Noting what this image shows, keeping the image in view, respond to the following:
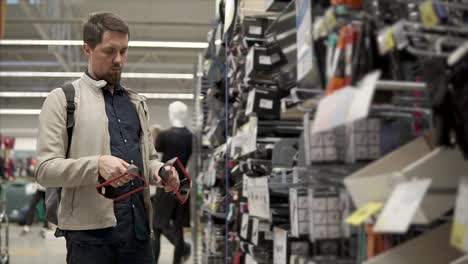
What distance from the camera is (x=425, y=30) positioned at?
1.36 metres

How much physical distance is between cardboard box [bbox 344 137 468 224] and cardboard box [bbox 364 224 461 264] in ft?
0.38

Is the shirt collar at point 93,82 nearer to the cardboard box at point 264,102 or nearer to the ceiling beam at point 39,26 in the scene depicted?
the cardboard box at point 264,102

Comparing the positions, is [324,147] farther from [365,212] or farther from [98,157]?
[98,157]

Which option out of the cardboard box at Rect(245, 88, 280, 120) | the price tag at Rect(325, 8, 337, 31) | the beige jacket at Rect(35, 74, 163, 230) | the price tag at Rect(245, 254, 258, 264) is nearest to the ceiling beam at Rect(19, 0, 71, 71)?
the price tag at Rect(245, 254, 258, 264)

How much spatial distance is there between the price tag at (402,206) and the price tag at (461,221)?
6 centimetres

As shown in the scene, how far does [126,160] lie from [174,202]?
155 inches

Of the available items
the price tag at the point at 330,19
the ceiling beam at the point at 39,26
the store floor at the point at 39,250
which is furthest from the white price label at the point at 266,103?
the ceiling beam at the point at 39,26

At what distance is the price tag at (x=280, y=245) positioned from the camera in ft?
8.67

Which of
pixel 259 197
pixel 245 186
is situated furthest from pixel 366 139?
pixel 245 186

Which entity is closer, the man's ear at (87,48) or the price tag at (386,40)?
the price tag at (386,40)

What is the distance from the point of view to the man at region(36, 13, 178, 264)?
239 centimetres

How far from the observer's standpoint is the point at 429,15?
127 cm

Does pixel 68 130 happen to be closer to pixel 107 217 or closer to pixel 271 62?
pixel 107 217

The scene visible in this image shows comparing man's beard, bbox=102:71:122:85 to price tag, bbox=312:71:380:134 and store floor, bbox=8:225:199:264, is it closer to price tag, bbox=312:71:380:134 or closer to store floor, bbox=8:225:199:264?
price tag, bbox=312:71:380:134
